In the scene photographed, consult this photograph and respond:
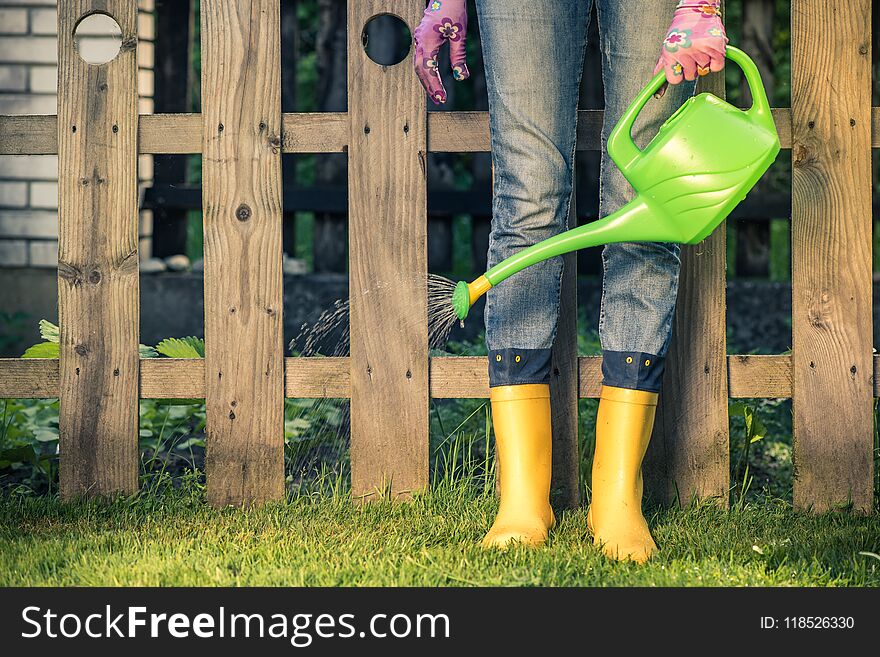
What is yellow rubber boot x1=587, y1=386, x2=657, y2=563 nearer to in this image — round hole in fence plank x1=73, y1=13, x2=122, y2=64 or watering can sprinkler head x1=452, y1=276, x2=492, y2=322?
watering can sprinkler head x1=452, y1=276, x2=492, y2=322

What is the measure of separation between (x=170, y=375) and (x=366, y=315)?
50 cm

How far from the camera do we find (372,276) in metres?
2.58

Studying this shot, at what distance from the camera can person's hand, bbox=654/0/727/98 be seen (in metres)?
2.07

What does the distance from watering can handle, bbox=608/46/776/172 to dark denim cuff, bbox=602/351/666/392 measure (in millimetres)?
391

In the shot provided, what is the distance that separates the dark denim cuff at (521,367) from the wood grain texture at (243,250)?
0.59 meters

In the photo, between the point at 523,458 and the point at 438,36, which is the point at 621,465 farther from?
the point at 438,36

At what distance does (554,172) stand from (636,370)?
0.44 m

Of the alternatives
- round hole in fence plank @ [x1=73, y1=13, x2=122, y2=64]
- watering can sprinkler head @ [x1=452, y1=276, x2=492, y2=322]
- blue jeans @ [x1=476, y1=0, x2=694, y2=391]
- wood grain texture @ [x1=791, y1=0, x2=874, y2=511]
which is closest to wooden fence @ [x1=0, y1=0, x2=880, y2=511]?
wood grain texture @ [x1=791, y1=0, x2=874, y2=511]

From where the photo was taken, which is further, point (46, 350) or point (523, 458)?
point (46, 350)

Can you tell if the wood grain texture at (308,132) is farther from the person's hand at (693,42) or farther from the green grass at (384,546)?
the green grass at (384,546)

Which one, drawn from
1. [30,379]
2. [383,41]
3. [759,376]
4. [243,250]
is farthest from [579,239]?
[383,41]

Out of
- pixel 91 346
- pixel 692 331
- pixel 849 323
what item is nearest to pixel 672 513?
pixel 692 331

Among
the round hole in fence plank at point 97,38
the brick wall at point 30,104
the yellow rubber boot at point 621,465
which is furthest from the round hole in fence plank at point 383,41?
the yellow rubber boot at point 621,465

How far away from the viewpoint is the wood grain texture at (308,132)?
8.42 ft
